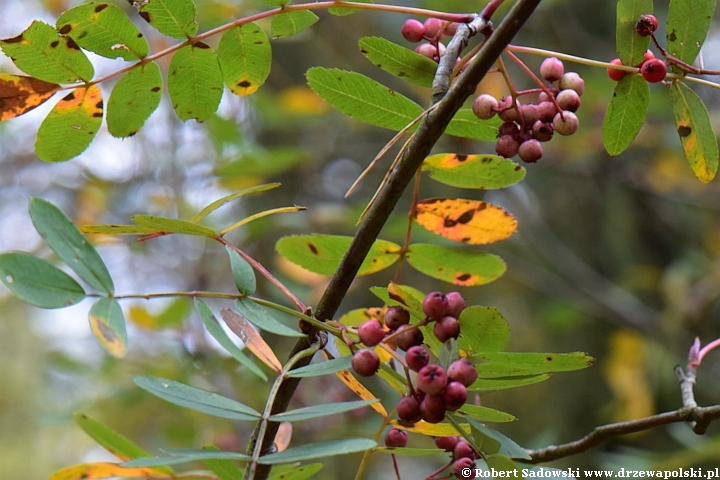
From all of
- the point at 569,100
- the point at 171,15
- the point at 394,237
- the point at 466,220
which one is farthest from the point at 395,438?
the point at 394,237

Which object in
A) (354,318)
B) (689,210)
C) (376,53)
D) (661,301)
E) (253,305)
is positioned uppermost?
(376,53)

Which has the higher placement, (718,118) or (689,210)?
(718,118)

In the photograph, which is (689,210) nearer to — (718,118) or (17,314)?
(718,118)

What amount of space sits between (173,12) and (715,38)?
2.66 m

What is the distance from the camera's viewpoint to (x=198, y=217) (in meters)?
0.63

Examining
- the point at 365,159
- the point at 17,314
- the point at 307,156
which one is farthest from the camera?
the point at 17,314

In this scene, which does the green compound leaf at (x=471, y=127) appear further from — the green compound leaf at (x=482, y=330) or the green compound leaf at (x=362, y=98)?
the green compound leaf at (x=482, y=330)

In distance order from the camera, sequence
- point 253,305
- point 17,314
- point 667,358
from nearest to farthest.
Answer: point 253,305
point 667,358
point 17,314

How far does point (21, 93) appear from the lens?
0.69 m

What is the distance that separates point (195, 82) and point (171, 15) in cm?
7

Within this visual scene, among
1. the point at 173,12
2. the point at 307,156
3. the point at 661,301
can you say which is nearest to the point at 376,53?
Answer: the point at 173,12

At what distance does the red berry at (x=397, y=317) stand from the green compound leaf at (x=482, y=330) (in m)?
0.05

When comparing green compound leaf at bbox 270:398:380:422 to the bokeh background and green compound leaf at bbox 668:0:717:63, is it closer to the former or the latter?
green compound leaf at bbox 668:0:717:63

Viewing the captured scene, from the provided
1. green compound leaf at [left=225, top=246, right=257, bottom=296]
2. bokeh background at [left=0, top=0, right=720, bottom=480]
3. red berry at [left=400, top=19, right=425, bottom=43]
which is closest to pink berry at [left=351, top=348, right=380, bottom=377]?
green compound leaf at [left=225, top=246, right=257, bottom=296]
